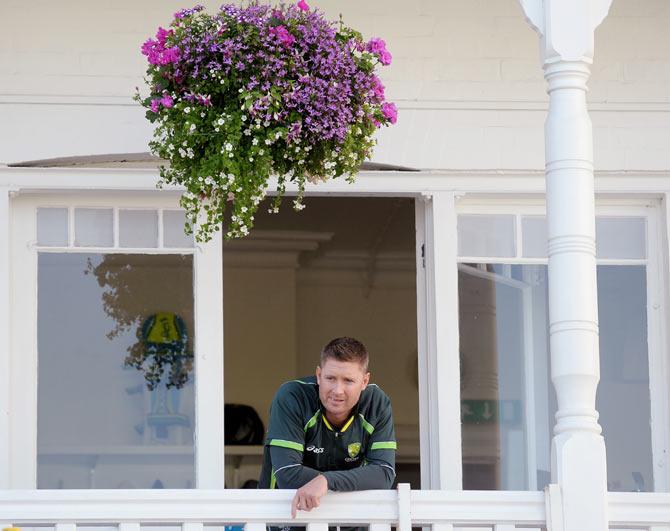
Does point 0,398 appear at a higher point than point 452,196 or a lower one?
lower

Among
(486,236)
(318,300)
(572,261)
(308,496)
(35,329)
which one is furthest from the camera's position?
(318,300)

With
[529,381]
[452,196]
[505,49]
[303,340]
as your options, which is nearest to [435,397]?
[529,381]

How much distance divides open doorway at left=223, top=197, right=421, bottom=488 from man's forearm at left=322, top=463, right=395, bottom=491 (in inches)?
157

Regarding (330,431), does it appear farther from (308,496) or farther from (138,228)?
(138,228)

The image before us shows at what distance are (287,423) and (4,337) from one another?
64.4 inches

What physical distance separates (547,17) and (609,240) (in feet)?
5.86

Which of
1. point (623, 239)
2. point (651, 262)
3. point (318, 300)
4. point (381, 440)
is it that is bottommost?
point (381, 440)

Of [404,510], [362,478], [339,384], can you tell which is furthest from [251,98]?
[404,510]

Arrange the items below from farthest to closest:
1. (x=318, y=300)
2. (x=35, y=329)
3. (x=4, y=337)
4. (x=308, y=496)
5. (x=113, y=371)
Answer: (x=318, y=300)
(x=113, y=371)
(x=35, y=329)
(x=4, y=337)
(x=308, y=496)

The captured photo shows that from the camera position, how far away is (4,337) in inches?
248

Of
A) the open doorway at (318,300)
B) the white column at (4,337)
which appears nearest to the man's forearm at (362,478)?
the white column at (4,337)

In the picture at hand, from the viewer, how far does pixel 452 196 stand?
6.57 meters

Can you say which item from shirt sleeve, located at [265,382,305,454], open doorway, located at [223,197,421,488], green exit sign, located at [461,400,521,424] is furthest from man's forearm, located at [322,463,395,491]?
open doorway, located at [223,197,421,488]

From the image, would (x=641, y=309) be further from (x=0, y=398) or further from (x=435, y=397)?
(x=0, y=398)
